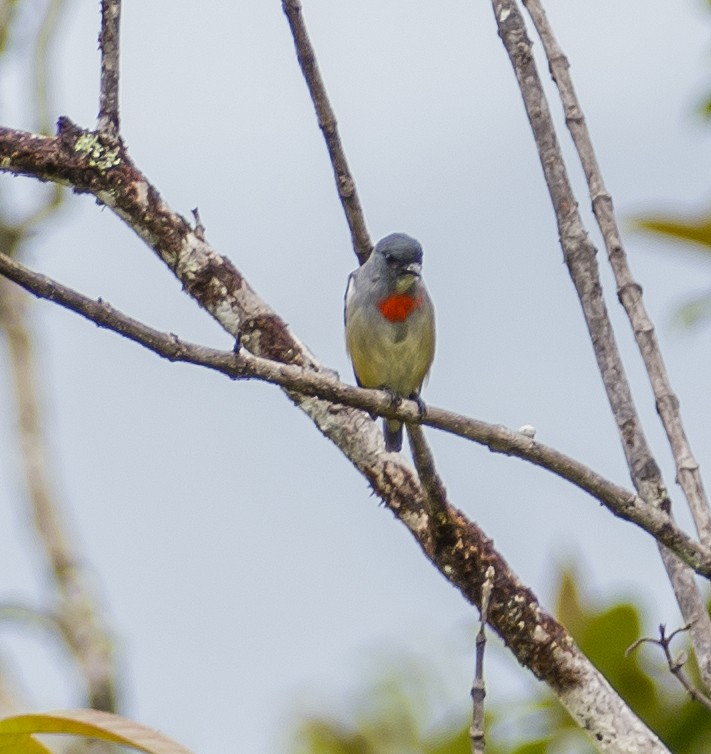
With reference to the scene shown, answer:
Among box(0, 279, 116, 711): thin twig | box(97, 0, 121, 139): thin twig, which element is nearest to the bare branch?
box(97, 0, 121, 139): thin twig

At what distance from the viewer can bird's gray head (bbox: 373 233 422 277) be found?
5020mm

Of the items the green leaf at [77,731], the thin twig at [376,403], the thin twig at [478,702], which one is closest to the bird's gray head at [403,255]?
the thin twig at [376,403]

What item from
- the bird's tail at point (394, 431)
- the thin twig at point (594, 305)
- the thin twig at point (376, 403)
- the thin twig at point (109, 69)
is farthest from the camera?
the bird's tail at point (394, 431)

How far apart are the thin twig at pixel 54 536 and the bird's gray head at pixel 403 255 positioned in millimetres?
2048

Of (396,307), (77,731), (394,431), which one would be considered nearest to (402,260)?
(396,307)

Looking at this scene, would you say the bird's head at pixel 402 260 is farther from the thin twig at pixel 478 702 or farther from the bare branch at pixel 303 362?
the thin twig at pixel 478 702

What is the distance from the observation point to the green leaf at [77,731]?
7.60 feet

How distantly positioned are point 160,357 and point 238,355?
172 mm

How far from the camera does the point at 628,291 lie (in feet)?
10.9

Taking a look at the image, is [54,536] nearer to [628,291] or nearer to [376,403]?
[376,403]

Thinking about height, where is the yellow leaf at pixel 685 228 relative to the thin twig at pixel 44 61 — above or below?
below

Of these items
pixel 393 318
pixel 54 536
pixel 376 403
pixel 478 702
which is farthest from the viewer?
pixel 54 536

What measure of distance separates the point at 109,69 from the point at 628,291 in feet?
4.97

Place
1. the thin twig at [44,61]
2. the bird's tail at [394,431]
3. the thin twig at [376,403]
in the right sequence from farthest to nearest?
1. the thin twig at [44,61]
2. the bird's tail at [394,431]
3. the thin twig at [376,403]
